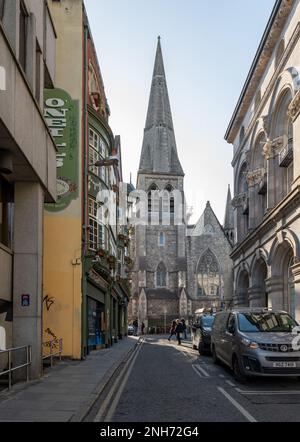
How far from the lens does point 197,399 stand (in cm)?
1095

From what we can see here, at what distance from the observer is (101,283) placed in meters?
27.7

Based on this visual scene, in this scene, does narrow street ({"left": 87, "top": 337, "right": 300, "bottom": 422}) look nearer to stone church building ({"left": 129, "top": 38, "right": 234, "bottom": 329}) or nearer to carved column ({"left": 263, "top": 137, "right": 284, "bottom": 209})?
carved column ({"left": 263, "top": 137, "right": 284, "bottom": 209})

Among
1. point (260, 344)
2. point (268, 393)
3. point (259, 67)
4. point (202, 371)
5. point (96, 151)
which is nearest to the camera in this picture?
point (268, 393)

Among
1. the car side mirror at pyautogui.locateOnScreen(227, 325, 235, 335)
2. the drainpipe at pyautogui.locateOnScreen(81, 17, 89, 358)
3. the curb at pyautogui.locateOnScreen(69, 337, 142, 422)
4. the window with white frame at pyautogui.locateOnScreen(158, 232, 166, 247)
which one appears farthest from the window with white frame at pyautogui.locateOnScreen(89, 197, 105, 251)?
the window with white frame at pyautogui.locateOnScreen(158, 232, 166, 247)

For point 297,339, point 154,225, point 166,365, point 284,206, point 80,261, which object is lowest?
point 166,365

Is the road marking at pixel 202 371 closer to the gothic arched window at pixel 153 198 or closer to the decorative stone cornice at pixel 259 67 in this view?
the decorative stone cornice at pixel 259 67

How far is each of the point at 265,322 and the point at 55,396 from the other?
632 centimetres

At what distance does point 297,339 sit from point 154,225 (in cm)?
6452

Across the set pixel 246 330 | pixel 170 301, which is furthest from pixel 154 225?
pixel 246 330

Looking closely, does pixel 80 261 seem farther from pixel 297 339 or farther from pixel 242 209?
pixel 242 209

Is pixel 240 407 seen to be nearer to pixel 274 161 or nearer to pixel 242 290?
pixel 274 161

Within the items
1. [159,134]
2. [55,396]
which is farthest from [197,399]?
[159,134]

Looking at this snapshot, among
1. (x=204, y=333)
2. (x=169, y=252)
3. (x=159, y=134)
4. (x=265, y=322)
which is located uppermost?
(x=159, y=134)

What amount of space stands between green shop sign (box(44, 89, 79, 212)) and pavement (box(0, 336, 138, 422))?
24.4 feet
